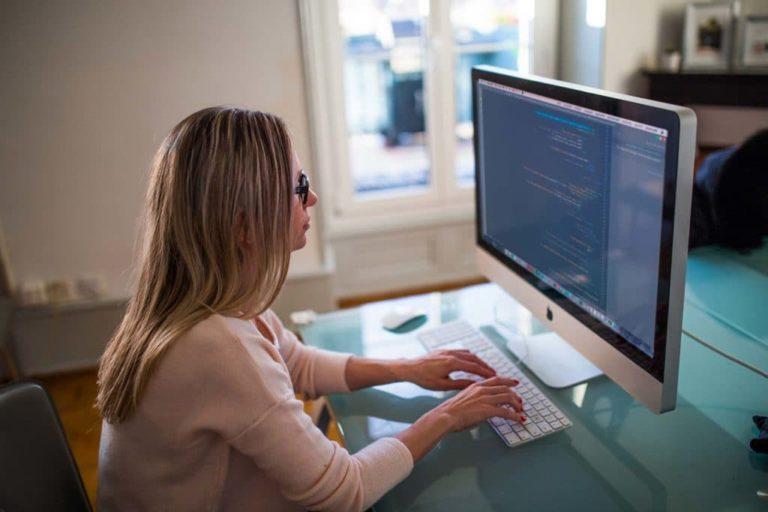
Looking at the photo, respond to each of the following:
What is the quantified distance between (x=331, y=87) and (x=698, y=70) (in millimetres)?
1611

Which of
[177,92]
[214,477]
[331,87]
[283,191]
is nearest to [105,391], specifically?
[214,477]

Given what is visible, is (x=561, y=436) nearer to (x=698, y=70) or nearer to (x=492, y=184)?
(x=492, y=184)

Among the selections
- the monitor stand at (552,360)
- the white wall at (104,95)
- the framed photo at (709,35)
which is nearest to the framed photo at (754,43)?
the framed photo at (709,35)

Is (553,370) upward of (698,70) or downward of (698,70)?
downward

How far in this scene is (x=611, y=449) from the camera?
42.1 inches

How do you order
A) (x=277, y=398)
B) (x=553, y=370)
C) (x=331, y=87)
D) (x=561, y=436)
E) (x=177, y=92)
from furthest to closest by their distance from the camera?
(x=331, y=87) → (x=177, y=92) → (x=553, y=370) → (x=561, y=436) → (x=277, y=398)

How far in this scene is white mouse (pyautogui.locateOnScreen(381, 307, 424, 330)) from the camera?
153 cm

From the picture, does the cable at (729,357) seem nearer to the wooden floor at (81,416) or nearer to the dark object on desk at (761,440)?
the dark object on desk at (761,440)

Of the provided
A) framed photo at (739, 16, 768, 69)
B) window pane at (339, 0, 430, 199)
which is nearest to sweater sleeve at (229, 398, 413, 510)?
window pane at (339, 0, 430, 199)

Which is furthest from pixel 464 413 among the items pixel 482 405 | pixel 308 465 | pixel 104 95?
pixel 104 95

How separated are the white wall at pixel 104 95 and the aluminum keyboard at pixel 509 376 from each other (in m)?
1.54

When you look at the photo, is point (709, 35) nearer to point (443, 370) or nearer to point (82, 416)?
point (443, 370)

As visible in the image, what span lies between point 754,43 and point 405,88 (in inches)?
59.1

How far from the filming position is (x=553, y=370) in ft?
4.21
